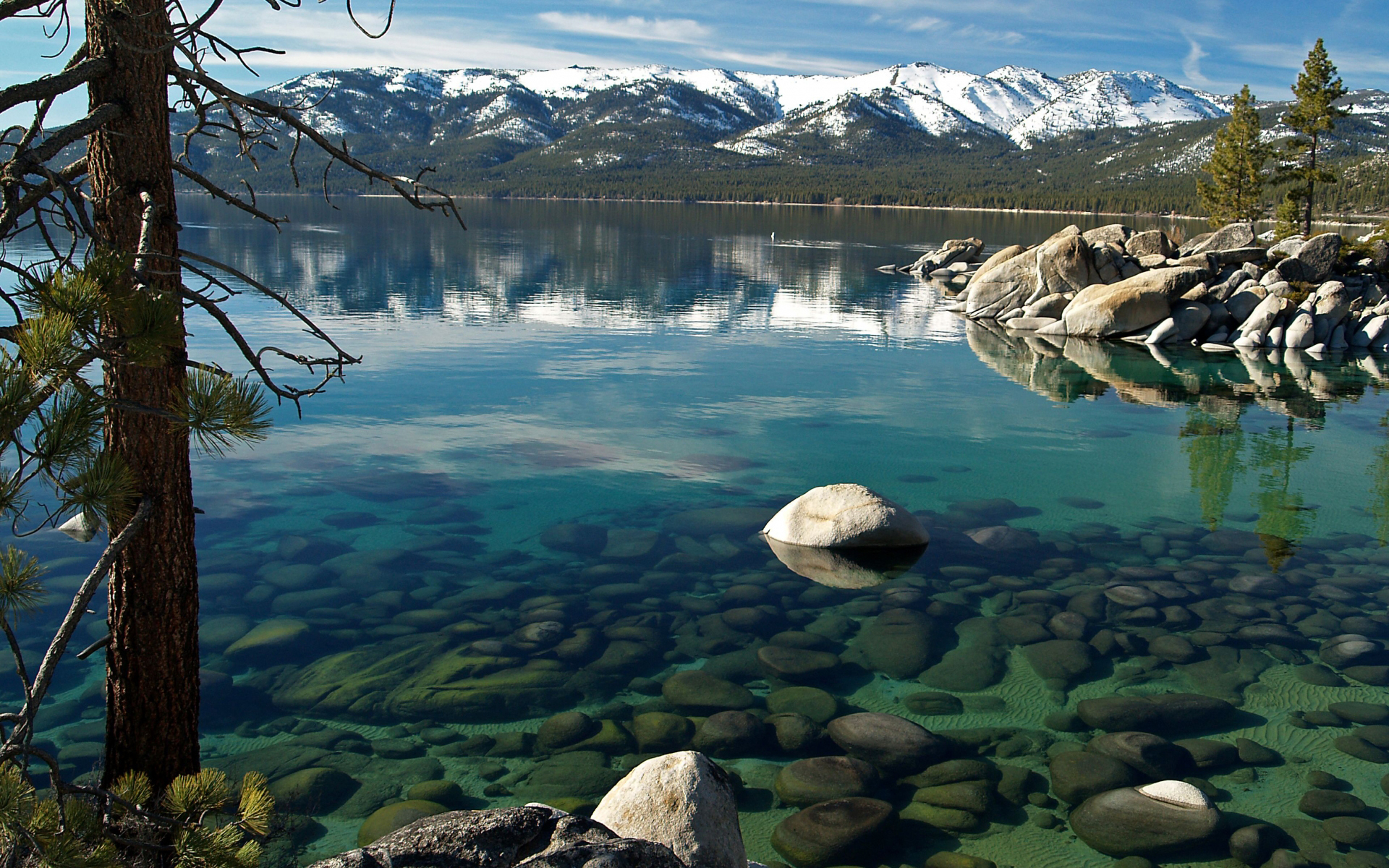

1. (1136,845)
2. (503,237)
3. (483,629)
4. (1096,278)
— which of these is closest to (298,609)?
(483,629)

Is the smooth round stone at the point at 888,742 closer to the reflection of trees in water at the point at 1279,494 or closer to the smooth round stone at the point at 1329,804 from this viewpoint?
the smooth round stone at the point at 1329,804

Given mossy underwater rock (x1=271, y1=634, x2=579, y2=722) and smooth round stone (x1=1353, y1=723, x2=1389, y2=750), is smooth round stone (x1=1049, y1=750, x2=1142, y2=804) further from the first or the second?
mossy underwater rock (x1=271, y1=634, x2=579, y2=722)

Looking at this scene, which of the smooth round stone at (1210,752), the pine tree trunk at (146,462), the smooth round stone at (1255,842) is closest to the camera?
the pine tree trunk at (146,462)

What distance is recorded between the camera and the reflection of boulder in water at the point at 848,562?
38.0ft

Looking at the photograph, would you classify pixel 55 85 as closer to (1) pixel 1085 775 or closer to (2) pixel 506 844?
(2) pixel 506 844

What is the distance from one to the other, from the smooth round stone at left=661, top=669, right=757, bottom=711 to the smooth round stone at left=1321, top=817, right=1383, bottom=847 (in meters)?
4.50

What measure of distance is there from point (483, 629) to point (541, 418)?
31.0ft

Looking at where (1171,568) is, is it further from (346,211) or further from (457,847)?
(346,211)

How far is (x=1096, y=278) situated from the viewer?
36.1 meters

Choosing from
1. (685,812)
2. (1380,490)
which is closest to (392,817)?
(685,812)

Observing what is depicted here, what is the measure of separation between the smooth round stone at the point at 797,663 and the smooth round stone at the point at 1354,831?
4.11m

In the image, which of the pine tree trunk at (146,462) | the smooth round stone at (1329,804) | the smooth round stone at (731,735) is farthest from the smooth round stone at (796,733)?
the pine tree trunk at (146,462)

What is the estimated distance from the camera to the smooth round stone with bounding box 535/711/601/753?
8.09 meters

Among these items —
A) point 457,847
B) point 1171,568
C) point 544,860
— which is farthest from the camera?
point 1171,568
